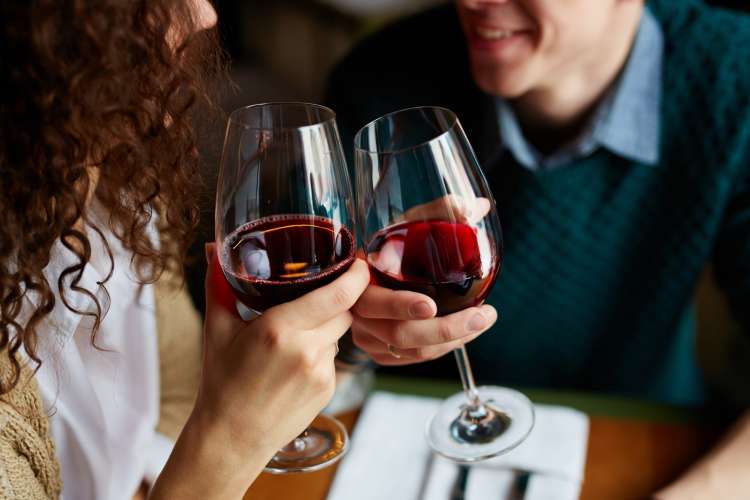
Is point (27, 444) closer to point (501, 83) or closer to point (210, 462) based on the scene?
point (210, 462)

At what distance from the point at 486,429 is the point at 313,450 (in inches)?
8.7

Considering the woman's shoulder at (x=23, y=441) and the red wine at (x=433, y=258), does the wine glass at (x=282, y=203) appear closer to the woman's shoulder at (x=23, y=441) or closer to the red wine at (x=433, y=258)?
the red wine at (x=433, y=258)

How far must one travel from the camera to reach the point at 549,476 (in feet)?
3.31

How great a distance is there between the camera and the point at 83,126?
2.59ft

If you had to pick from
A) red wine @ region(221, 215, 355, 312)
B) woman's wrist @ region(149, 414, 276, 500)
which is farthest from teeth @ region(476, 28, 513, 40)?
woman's wrist @ region(149, 414, 276, 500)

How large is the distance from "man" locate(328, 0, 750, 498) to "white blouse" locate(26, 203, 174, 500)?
69 centimetres

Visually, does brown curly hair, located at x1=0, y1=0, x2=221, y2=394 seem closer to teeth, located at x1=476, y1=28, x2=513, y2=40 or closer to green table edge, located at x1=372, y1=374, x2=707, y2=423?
green table edge, located at x1=372, y1=374, x2=707, y2=423

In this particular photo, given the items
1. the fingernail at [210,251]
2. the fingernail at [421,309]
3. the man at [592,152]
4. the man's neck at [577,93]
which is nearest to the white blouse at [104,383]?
the fingernail at [210,251]

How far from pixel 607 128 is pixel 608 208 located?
0.52ft

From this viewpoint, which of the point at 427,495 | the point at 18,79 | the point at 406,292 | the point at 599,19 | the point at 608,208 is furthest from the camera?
the point at 608,208

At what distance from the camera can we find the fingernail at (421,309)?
0.85 metres

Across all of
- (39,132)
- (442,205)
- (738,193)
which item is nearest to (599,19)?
(738,193)

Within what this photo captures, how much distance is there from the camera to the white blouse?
1.02 metres

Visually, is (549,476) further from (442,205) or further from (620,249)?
(620,249)
